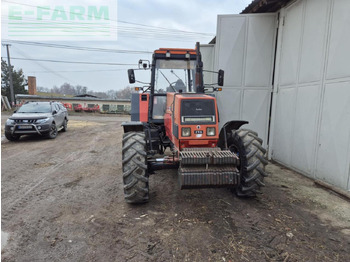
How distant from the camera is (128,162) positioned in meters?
3.82

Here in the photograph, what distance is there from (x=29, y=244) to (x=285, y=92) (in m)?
6.78

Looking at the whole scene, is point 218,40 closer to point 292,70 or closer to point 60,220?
point 292,70

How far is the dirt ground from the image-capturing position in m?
2.80

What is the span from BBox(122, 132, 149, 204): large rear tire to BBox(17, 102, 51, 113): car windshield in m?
8.84

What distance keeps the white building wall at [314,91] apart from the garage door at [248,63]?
1.26ft

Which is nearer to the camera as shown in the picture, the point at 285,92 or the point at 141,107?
the point at 141,107

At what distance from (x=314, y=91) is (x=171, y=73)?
3.44 m

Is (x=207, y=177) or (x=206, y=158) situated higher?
(x=206, y=158)

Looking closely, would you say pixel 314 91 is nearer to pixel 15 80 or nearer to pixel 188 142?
pixel 188 142

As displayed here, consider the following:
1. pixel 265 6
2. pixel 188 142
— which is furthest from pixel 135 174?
pixel 265 6

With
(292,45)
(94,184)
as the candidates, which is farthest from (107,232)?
(292,45)

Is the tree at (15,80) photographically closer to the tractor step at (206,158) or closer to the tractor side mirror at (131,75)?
the tractor side mirror at (131,75)

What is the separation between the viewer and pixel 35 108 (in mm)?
10906

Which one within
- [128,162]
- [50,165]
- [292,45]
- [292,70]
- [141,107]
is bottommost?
[50,165]
